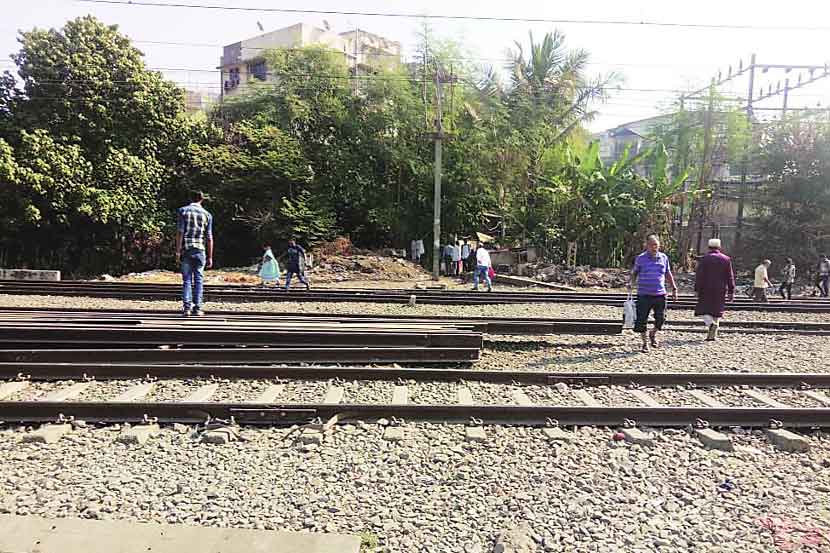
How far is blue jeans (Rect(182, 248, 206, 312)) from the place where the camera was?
346 inches

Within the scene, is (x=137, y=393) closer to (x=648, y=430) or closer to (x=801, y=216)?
(x=648, y=430)

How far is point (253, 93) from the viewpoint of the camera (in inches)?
1214

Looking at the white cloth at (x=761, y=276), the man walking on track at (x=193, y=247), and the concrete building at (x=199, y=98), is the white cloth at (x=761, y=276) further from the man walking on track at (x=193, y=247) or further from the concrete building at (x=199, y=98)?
the concrete building at (x=199, y=98)

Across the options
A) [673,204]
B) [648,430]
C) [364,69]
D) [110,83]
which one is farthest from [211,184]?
[648,430]

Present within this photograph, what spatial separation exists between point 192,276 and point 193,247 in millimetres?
621

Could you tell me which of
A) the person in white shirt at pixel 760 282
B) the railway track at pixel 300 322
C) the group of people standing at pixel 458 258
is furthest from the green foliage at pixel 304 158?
the railway track at pixel 300 322

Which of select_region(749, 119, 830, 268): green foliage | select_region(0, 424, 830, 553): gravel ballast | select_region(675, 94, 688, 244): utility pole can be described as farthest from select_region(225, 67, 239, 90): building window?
select_region(0, 424, 830, 553): gravel ballast

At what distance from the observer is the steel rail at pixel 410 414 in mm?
5148

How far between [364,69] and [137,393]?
99.4 feet

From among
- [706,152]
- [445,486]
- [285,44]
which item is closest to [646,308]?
[445,486]

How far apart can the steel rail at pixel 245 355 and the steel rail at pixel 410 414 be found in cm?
162

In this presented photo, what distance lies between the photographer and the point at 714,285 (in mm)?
9336

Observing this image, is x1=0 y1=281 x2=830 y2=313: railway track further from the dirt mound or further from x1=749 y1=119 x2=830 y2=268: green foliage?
x1=749 y1=119 x2=830 y2=268: green foliage

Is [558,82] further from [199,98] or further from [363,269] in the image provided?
[199,98]
